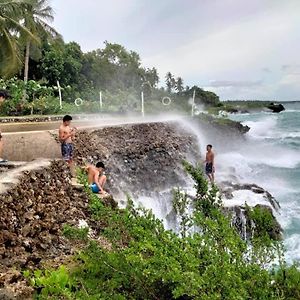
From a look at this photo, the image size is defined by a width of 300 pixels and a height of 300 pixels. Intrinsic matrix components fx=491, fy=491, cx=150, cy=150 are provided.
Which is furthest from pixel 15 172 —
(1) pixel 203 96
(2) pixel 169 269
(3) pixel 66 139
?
(1) pixel 203 96

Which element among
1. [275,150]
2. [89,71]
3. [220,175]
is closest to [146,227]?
[220,175]

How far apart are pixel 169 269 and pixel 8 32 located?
55.6 feet

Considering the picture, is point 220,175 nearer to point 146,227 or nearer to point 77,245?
point 77,245

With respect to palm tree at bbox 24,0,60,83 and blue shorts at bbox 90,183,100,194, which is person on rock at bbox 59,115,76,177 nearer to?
blue shorts at bbox 90,183,100,194

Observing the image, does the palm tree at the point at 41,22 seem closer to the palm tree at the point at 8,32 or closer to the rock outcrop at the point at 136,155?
the palm tree at the point at 8,32

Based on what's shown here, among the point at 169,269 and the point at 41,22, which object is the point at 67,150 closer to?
the point at 169,269

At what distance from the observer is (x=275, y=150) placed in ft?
110

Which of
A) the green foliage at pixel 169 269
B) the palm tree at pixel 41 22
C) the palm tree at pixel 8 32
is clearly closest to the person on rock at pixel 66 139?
the green foliage at pixel 169 269

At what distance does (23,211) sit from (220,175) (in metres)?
12.8

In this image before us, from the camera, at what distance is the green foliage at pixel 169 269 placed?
14.1 ft

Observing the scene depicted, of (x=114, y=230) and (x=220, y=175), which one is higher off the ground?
(x=114, y=230)

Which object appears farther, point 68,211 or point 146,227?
point 68,211

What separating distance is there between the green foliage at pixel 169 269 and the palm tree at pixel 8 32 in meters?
14.4

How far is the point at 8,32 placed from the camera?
1922 cm
